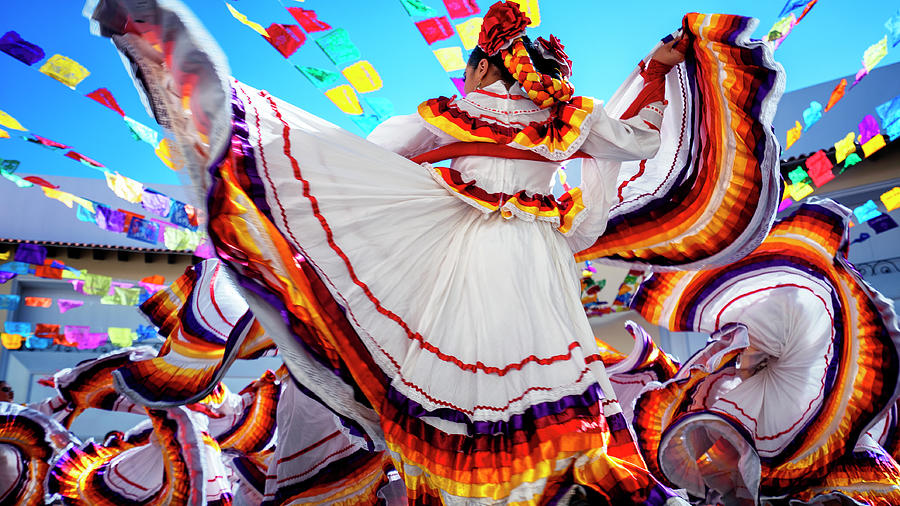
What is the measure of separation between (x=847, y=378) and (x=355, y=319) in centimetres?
167

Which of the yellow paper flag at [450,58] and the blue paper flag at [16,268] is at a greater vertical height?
the yellow paper flag at [450,58]

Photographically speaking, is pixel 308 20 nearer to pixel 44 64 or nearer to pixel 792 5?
pixel 44 64

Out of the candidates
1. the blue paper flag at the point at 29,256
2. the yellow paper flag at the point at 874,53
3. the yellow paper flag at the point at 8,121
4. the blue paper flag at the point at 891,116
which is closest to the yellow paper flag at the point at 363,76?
the yellow paper flag at the point at 8,121

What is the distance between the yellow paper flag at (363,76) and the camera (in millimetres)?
2680

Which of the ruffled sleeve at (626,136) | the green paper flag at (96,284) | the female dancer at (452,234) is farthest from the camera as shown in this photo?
the green paper flag at (96,284)

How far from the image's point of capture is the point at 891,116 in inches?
131

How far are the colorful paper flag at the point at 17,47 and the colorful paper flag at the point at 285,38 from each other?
31.7 inches

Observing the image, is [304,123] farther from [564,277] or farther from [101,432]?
[101,432]

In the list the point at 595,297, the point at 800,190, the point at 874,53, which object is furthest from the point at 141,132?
the point at 595,297

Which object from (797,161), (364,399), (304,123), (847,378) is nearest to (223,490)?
(364,399)

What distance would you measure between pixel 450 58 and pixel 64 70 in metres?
1.39

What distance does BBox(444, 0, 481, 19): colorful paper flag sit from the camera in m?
2.38

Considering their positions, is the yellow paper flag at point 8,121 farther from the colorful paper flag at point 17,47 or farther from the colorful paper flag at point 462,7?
the colorful paper flag at point 462,7

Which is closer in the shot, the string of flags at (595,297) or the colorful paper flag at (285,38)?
the colorful paper flag at (285,38)
